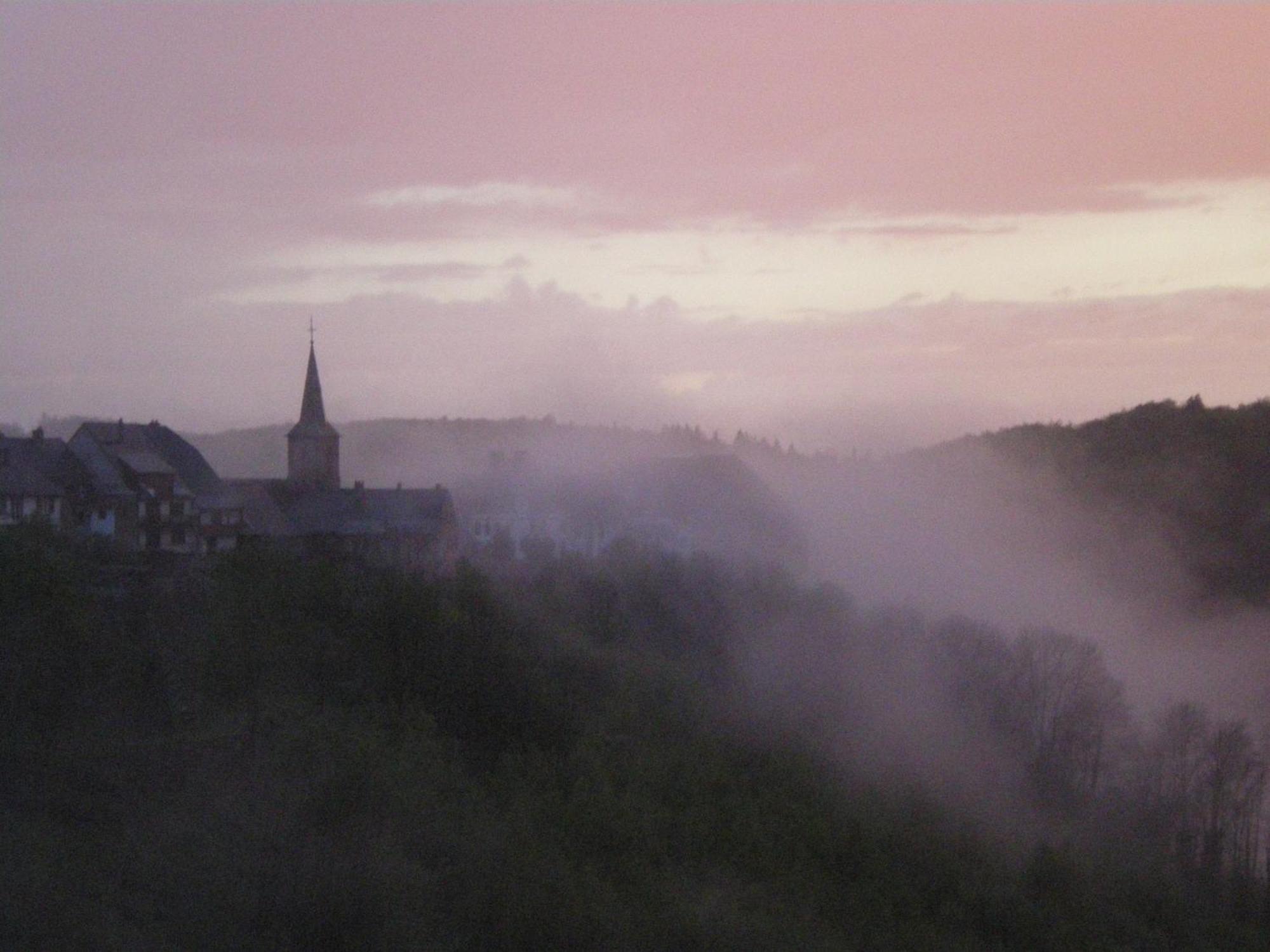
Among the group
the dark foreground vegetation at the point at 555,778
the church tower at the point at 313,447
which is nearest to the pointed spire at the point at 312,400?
the church tower at the point at 313,447

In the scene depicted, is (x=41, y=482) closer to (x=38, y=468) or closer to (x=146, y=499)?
(x=38, y=468)

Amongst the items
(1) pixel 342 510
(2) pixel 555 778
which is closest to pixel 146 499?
(1) pixel 342 510

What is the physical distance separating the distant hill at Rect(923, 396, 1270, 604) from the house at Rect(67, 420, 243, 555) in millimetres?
24329

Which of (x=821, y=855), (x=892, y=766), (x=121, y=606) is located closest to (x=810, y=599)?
(x=892, y=766)

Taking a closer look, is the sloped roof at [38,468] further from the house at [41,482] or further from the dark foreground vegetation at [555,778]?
the dark foreground vegetation at [555,778]

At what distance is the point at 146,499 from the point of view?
3612 cm

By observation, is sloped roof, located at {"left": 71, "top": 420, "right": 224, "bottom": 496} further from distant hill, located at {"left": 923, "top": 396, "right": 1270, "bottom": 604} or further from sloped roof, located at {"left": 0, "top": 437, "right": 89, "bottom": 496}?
distant hill, located at {"left": 923, "top": 396, "right": 1270, "bottom": 604}

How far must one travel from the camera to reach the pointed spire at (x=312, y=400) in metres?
47.4

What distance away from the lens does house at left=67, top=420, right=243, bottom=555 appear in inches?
1377

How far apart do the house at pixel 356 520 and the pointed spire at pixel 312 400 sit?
253 cm

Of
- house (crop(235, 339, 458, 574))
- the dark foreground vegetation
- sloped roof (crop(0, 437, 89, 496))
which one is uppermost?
sloped roof (crop(0, 437, 89, 496))

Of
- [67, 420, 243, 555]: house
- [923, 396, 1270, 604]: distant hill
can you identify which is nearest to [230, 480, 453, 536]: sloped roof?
[67, 420, 243, 555]: house

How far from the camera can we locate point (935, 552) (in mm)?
46594

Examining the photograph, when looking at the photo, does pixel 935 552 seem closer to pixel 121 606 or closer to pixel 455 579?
pixel 455 579
